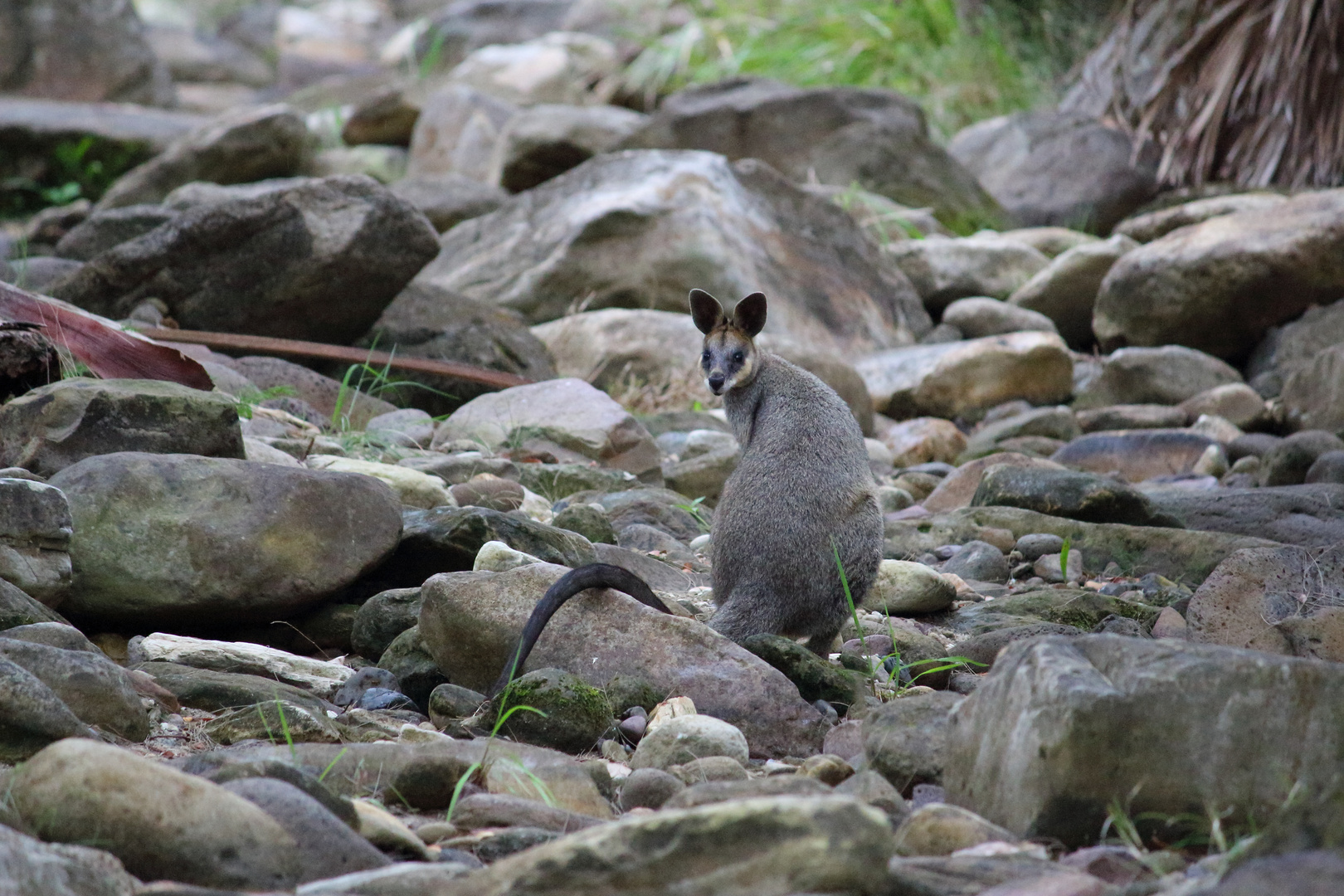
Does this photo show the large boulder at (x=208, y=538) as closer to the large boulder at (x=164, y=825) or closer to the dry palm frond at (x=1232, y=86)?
the large boulder at (x=164, y=825)

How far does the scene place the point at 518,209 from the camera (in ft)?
33.8

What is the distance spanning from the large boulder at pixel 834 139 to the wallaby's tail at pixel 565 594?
350 inches

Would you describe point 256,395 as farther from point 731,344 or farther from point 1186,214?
point 1186,214

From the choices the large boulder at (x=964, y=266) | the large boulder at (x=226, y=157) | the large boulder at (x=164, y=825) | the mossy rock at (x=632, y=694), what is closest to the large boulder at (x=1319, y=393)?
the large boulder at (x=964, y=266)

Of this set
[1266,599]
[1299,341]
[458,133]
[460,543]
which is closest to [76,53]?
[458,133]

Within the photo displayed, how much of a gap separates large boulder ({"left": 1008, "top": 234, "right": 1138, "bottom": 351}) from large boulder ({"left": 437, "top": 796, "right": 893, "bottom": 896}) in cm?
884

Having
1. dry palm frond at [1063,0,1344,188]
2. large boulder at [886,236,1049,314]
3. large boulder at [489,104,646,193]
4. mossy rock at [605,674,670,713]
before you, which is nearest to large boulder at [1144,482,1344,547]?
mossy rock at [605,674,670,713]

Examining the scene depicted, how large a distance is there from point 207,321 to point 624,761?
16.1 ft

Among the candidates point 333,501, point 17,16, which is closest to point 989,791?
point 333,501

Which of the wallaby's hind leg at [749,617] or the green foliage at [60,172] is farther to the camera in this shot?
the green foliage at [60,172]

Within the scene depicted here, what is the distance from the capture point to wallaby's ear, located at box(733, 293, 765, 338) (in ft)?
16.3

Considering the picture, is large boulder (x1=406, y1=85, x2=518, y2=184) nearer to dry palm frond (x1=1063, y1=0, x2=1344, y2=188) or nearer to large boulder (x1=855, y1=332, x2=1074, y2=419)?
dry palm frond (x1=1063, y1=0, x2=1344, y2=188)

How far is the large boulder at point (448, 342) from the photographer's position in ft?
25.1

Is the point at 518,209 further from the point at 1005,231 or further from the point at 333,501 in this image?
the point at 333,501
